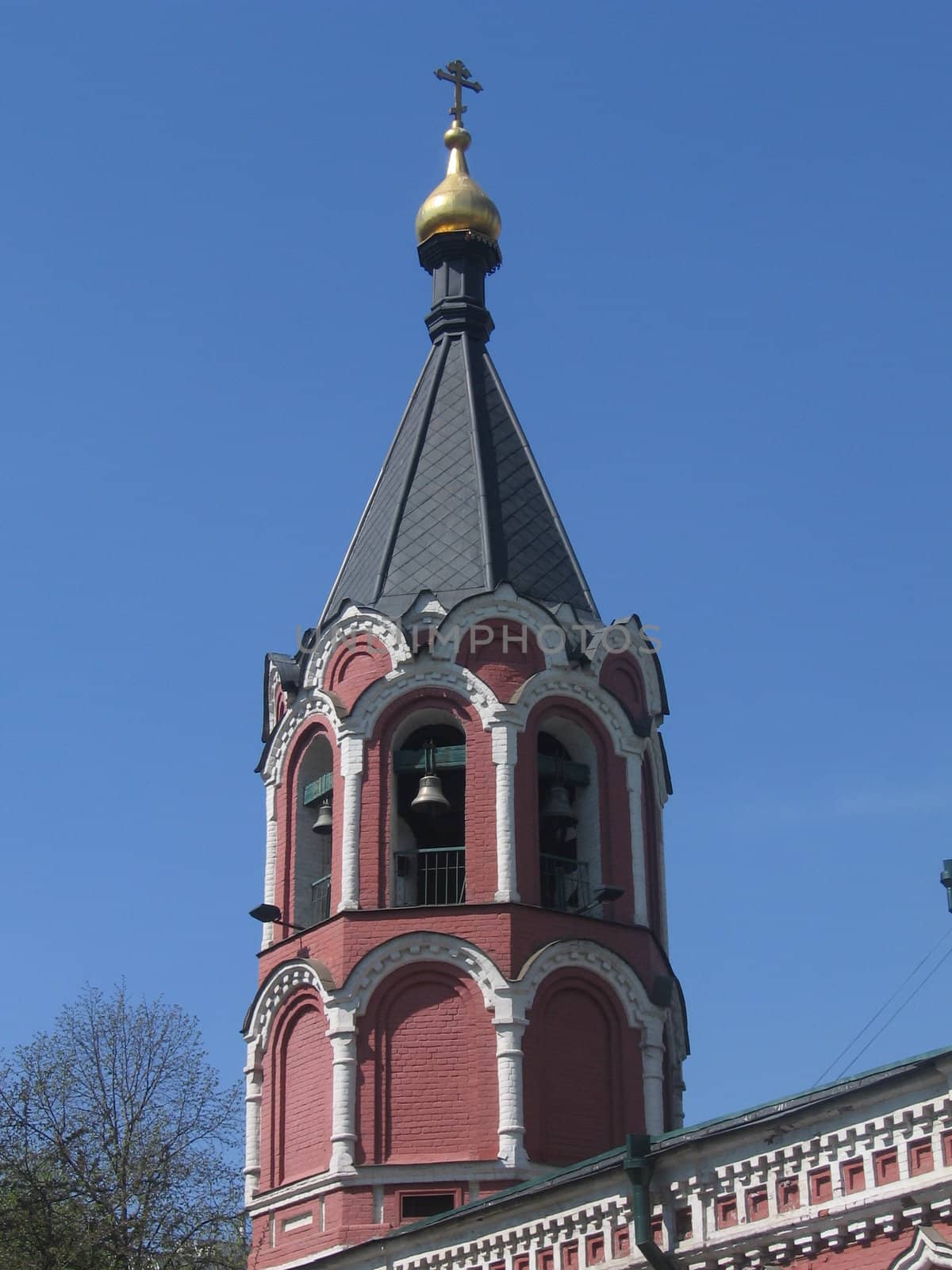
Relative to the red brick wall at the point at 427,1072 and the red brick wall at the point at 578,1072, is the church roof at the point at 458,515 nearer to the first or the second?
the red brick wall at the point at 427,1072

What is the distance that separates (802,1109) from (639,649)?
10.6m

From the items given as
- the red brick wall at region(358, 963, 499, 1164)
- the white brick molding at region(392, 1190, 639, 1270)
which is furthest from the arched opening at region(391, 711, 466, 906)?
the white brick molding at region(392, 1190, 639, 1270)

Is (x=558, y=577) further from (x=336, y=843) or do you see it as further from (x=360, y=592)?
(x=336, y=843)

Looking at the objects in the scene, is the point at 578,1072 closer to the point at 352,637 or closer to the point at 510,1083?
the point at 510,1083

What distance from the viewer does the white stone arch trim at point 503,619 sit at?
77.8ft

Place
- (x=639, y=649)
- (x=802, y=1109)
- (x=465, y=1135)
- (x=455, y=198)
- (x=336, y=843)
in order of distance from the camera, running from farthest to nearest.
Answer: (x=455, y=198) < (x=639, y=649) < (x=336, y=843) < (x=465, y=1135) < (x=802, y=1109)

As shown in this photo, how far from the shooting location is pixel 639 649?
81.8 feet

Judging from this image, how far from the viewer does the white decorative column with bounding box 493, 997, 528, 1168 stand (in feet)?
69.2

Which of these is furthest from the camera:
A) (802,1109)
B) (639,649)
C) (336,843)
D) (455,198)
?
(455,198)

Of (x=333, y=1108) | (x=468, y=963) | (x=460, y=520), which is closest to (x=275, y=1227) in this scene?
(x=333, y=1108)

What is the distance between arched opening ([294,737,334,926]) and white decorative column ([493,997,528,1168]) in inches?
107

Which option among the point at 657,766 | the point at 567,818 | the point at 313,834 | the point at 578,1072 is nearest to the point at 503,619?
the point at 567,818

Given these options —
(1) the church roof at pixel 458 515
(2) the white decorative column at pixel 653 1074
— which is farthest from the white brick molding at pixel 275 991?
(1) the church roof at pixel 458 515

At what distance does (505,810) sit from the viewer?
22703 mm
